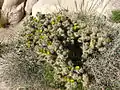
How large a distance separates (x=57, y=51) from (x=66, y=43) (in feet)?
0.69

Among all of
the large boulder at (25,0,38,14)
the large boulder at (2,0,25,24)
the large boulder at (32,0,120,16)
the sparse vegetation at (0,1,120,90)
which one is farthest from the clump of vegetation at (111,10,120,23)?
the large boulder at (2,0,25,24)

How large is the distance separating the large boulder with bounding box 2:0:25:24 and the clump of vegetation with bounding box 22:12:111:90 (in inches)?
45.2

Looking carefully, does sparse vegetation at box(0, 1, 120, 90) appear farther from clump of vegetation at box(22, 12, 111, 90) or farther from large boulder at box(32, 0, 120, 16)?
large boulder at box(32, 0, 120, 16)

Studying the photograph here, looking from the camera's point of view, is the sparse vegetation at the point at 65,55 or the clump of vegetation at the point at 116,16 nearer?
the sparse vegetation at the point at 65,55

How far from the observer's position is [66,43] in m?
2.42

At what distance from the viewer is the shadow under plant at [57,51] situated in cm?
226

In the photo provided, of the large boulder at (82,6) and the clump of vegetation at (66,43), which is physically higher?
the large boulder at (82,6)

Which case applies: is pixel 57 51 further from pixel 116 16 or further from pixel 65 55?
pixel 116 16

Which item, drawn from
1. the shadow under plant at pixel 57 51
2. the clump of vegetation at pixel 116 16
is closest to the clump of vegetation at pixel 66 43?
the shadow under plant at pixel 57 51

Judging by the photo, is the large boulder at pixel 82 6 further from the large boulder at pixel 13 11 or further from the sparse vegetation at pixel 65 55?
the large boulder at pixel 13 11

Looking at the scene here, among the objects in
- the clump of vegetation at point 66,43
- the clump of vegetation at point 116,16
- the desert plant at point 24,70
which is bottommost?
the desert plant at point 24,70

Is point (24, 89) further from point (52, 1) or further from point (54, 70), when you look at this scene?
point (52, 1)

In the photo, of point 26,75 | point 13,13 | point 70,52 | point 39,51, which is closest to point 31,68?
point 26,75

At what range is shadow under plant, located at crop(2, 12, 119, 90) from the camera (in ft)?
7.43
